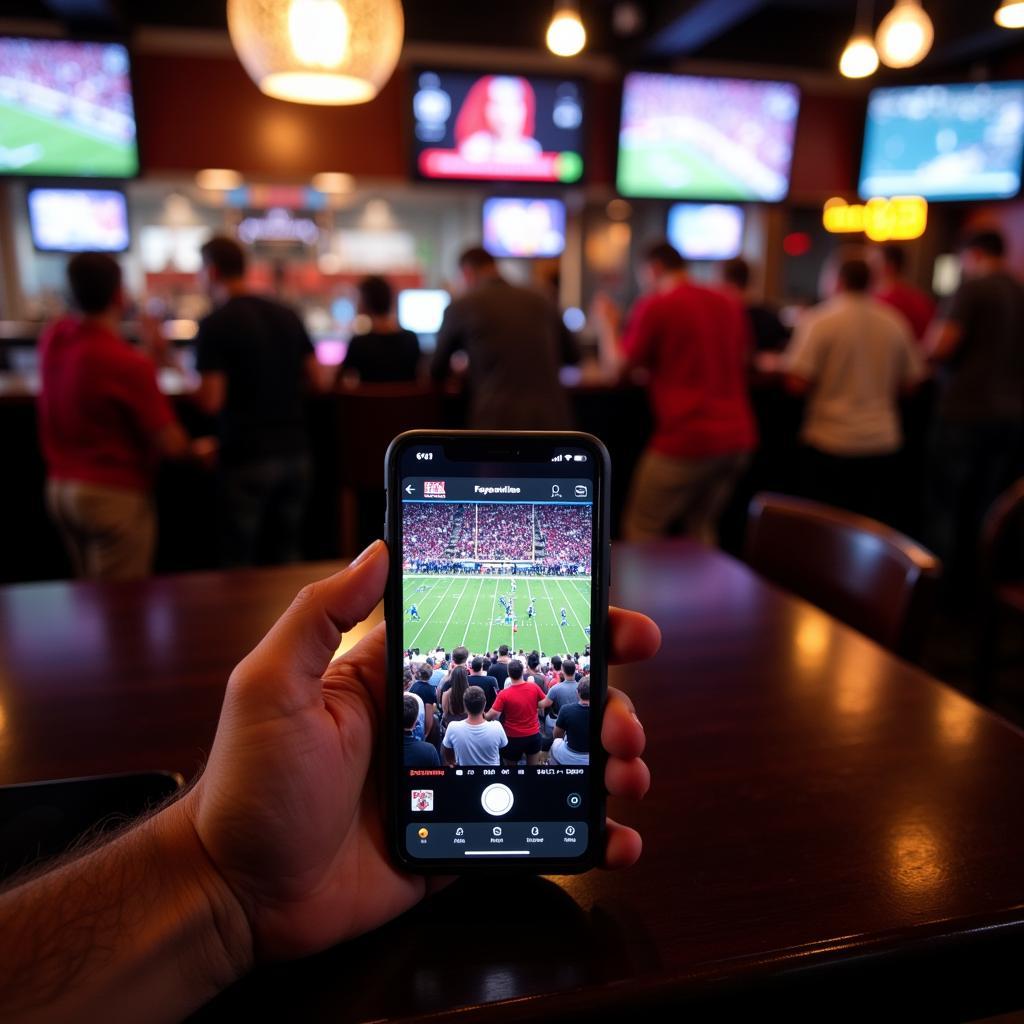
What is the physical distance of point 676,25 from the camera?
5.12 metres

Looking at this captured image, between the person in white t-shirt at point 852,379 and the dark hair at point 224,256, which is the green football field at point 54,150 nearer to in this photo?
the dark hair at point 224,256

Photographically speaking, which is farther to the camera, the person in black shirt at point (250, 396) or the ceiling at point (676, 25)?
the ceiling at point (676, 25)

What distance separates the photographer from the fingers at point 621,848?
2.21ft

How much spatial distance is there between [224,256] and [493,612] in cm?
257

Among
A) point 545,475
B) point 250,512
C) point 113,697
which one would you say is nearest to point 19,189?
point 250,512

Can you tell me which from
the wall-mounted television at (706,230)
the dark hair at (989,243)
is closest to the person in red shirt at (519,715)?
the dark hair at (989,243)

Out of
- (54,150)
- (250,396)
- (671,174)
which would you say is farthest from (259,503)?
(671,174)

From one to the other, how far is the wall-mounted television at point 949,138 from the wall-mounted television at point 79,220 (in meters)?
4.58

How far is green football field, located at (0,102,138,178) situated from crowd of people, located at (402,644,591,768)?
4.53m

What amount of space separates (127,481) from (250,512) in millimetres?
538

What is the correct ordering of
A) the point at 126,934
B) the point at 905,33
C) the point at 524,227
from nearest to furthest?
1. the point at 126,934
2. the point at 905,33
3. the point at 524,227

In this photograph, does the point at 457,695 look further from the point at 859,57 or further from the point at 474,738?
the point at 859,57

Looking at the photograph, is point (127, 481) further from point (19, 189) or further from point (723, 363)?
point (19, 189)

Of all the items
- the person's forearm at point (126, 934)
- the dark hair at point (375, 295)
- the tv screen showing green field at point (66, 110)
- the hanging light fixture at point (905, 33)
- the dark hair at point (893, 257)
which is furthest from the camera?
the dark hair at point (893, 257)
